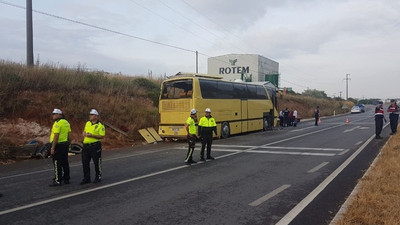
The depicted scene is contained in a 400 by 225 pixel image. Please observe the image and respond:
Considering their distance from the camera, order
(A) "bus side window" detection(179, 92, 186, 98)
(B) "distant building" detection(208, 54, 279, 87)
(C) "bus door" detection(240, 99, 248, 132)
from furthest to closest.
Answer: (B) "distant building" detection(208, 54, 279, 87)
(C) "bus door" detection(240, 99, 248, 132)
(A) "bus side window" detection(179, 92, 186, 98)

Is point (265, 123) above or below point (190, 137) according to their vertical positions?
below

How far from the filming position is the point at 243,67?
77.3 meters

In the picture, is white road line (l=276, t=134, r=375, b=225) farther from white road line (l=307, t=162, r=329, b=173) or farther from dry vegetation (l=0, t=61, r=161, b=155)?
dry vegetation (l=0, t=61, r=161, b=155)

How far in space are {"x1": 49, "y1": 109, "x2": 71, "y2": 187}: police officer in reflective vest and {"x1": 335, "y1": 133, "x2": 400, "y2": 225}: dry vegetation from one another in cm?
597

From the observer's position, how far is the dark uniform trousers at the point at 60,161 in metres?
7.91

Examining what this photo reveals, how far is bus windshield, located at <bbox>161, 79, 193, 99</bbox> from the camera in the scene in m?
18.1

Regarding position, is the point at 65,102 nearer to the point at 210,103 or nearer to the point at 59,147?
the point at 210,103

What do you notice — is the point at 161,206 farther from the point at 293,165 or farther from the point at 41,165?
the point at 41,165

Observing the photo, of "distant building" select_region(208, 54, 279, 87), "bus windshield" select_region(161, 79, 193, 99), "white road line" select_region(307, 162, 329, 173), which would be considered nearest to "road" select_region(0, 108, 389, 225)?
"white road line" select_region(307, 162, 329, 173)

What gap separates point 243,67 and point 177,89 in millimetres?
60405

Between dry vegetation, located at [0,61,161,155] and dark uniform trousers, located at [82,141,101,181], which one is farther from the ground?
dry vegetation, located at [0,61,161,155]

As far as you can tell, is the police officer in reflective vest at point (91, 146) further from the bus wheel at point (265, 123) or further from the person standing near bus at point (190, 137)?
the bus wheel at point (265, 123)

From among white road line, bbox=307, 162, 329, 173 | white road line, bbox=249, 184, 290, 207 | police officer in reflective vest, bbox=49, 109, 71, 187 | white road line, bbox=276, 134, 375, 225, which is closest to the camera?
white road line, bbox=276, 134, 375, 225

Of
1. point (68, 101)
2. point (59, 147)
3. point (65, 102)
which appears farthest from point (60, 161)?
point (68, 101)
